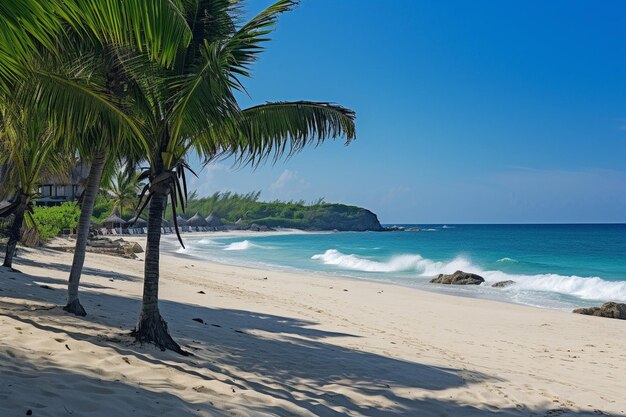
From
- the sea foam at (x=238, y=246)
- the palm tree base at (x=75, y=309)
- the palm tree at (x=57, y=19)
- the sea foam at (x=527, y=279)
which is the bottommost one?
the sea foam at (x=238, y=246)

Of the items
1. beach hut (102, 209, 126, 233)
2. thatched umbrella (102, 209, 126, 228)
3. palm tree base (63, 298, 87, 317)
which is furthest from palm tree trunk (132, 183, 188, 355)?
beach hut (102, 209, 126, 233)

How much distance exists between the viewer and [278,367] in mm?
6422

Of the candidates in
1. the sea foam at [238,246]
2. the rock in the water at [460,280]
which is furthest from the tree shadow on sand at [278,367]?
the sea foam at [238,246]

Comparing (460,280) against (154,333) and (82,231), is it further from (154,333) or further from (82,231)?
(154,333)

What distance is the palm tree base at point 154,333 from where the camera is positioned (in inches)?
237

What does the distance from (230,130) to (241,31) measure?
1207 millimetres

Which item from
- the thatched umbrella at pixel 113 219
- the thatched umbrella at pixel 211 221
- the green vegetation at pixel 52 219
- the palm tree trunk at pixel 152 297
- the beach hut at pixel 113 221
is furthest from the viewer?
the thatched umbrella at pixel 211 221

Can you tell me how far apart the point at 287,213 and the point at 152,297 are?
489 feet

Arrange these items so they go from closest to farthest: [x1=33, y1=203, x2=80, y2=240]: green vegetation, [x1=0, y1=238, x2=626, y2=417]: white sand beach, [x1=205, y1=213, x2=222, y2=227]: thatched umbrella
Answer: [x1=0, y1=238, x2=626, y2=417]: white sand beach → [x1=33, y1=203, x2=80, y2=240]: green vegetation → [x1=205, y1=213, x2=222, y2=227]: thatched umbrella

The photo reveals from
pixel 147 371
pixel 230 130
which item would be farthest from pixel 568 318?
pixel 147 371

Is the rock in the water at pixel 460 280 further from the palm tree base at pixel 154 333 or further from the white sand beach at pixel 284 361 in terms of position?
the palm tree base at pixel 154 333

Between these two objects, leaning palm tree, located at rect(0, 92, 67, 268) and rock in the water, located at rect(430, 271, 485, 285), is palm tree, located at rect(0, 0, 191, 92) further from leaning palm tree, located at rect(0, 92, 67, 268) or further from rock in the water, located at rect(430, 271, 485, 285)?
rock in the water, located at rect(430, 271, 485, 285)

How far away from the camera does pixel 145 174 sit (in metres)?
6.00

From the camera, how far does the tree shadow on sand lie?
5.16 meters
